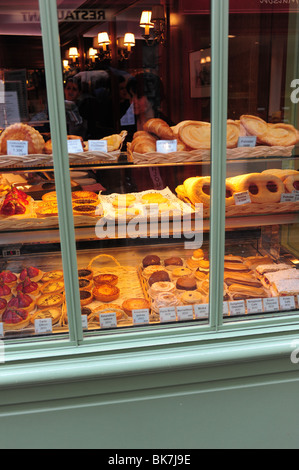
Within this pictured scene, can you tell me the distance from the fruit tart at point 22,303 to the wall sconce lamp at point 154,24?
1446 mm

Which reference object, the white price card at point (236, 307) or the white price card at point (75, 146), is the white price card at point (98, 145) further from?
the white price card at point (236, 307)

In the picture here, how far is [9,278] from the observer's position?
2010 millimetres

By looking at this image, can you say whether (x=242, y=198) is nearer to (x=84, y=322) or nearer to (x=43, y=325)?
(x=84, y=322)

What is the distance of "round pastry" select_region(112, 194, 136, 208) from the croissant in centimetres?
35

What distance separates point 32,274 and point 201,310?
0.88 meters

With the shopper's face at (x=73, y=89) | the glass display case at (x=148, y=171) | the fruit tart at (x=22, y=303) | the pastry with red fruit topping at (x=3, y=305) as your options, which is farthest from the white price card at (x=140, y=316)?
the shopper's face at (x=73, y=89)

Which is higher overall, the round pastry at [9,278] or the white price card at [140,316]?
the round pastry at [9,278]

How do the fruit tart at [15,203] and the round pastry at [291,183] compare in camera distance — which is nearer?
the fruit tart at [15,203]

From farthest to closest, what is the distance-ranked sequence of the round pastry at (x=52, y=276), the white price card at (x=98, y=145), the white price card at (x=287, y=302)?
the round pastry at (x=52, y=276) < the white price card at (x=287, y=302) < the white price card at (x=98, y=145)

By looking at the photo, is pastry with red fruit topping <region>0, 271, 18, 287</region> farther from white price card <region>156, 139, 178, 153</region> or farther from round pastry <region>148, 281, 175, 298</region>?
white price card <region>156, 139, 178, 153</region>

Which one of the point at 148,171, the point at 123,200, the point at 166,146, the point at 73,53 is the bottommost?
the point at 123,200

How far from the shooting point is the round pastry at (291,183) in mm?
1997

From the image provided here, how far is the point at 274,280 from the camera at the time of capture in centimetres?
199

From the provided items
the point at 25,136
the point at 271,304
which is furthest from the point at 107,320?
the point at 25,136
